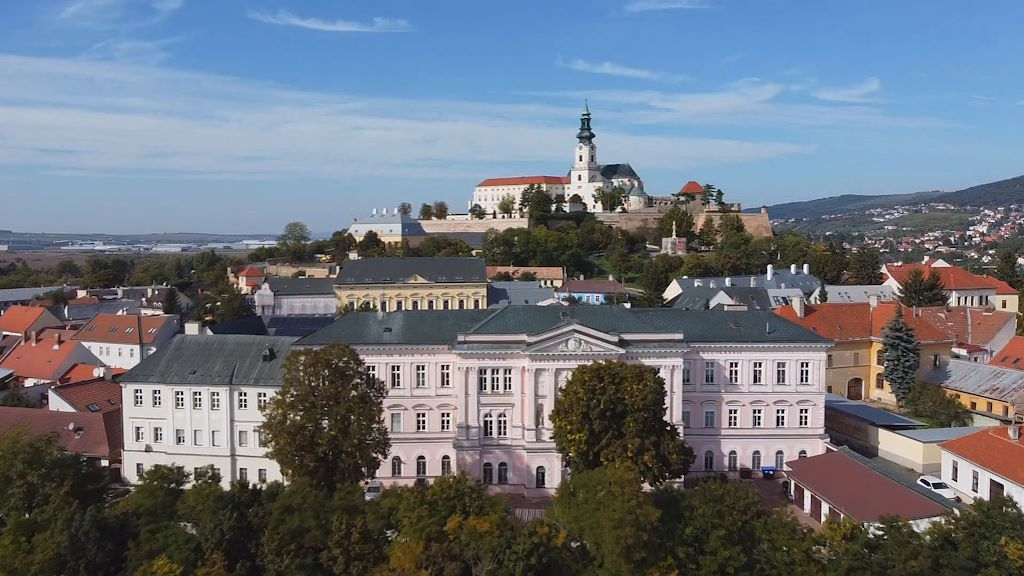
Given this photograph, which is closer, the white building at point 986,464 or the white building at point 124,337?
the white building at point 986,464

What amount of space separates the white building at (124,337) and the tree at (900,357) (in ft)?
164

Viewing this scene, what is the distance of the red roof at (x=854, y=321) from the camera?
5028cm

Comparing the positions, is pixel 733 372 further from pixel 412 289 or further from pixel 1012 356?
pixel 412 289

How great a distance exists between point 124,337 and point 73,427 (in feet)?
72.5

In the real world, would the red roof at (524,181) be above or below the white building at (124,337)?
above

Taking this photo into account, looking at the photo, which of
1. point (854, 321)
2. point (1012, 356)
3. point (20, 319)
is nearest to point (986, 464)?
point (854, 321)

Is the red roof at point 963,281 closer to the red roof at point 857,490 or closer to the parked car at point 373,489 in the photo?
the red roof at point 857,490

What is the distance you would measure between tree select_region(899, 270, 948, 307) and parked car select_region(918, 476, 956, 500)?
3755cm

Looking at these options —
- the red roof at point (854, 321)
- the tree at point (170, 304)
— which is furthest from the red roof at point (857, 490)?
the tree at point (170, 304)

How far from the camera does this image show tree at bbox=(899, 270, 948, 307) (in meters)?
68.6

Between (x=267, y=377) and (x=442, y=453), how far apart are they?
884 cm

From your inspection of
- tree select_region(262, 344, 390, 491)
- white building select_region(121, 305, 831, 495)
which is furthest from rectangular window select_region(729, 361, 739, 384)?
tree select_region(262, 344, 390, 491)

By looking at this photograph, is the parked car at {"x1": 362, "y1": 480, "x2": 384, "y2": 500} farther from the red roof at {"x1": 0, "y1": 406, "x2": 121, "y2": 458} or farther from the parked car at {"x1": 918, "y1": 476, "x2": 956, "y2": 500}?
the parked car at {"x1": 918, "y1": 476, "x2": 956, "y2": 500}

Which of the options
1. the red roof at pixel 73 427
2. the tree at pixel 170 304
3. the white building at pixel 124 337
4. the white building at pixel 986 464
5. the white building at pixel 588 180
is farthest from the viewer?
the white building at pixel 588 180
